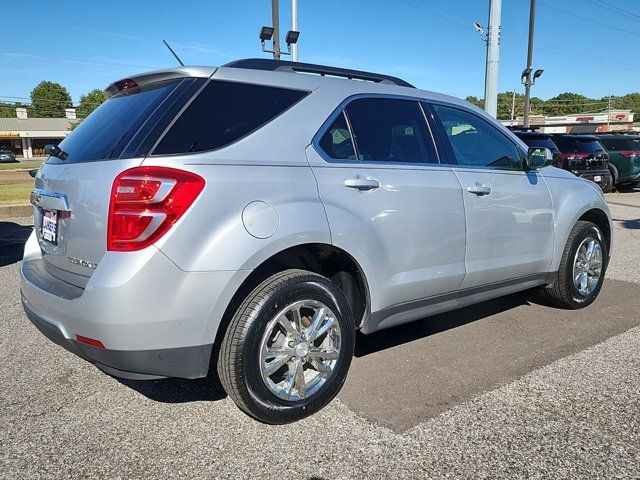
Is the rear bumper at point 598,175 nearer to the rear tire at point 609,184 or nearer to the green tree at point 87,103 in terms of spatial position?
the rear tire at point 609,184

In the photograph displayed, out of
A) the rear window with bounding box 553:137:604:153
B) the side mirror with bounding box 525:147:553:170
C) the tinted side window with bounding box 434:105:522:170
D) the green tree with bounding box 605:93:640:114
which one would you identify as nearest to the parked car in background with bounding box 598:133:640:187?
the rear window with bounding box 553:137:604:153

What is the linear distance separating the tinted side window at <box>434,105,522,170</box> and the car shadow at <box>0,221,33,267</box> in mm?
5850

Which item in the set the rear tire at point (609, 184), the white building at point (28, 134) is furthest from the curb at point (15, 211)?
the white building at point (28, 134)

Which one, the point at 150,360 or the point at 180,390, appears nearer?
the point at 150,360

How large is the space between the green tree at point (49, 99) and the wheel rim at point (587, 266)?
112 metres

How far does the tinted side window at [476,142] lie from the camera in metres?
3.70

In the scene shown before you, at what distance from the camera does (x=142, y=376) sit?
243 centimetres

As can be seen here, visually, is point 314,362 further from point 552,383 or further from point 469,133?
point 469,133

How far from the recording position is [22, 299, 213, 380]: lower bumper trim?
7.67ft

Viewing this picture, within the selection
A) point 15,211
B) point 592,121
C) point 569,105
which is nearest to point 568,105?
point 569,105

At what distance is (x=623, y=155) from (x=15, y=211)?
55.1 feet

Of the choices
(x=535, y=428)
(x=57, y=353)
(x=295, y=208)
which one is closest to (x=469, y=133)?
(x=295, y=208)

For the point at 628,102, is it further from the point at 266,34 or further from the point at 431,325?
the point at 431,325

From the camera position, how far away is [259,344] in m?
2.54
